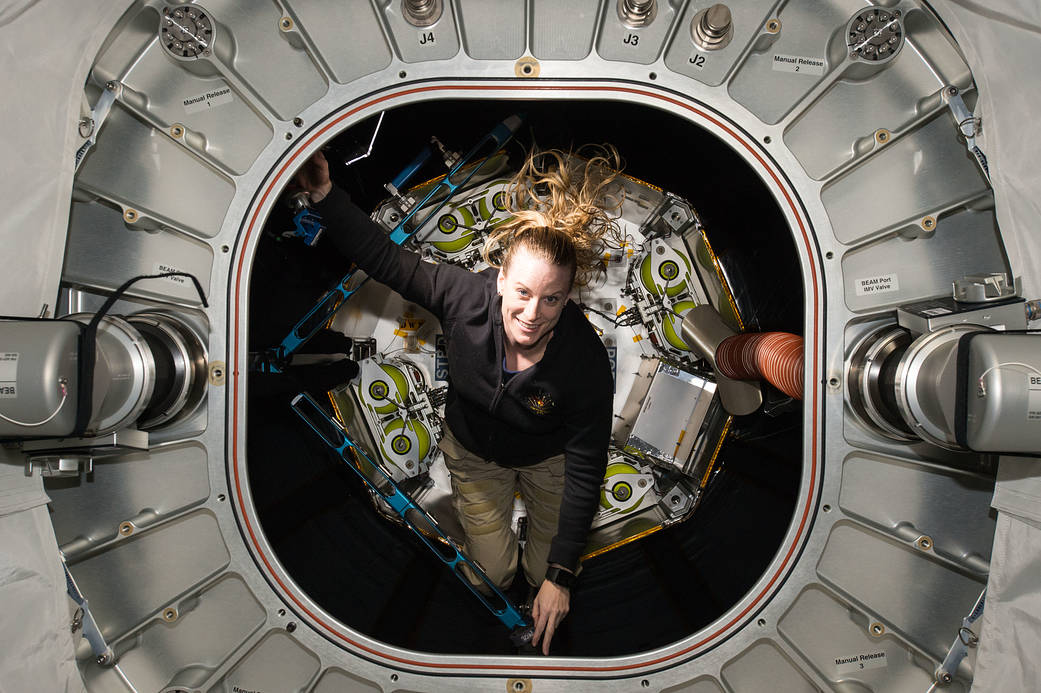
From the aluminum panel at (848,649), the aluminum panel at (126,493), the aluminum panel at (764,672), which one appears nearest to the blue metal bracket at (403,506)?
the aluminum panel at (126,493)

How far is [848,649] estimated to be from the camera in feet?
5.78

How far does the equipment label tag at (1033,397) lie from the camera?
1.19 meters

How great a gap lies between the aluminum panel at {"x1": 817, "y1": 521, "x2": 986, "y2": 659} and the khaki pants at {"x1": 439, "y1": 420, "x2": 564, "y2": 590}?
3.18ft

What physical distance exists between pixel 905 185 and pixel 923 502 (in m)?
0.94

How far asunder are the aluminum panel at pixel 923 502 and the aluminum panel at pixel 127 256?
2.13 meters

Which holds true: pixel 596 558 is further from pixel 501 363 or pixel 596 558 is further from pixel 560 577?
pixel 501 363

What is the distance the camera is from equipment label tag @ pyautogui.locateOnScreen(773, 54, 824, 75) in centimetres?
177

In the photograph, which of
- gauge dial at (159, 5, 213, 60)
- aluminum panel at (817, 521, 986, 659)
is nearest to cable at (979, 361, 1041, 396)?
aluminum panel at (817, 521, 986, 659)

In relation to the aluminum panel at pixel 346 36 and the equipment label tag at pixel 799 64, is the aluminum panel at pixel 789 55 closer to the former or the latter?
the equipment label tag at pixel 799 64

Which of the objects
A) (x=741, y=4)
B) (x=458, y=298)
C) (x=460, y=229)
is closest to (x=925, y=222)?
(x=741, y=4)

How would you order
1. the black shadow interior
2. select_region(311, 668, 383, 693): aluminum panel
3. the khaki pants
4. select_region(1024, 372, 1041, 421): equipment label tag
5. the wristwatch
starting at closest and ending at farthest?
select_region(1024, 372, 1041, 421): equipment label tag
select_region(311, 668, 383, 693): aluminum panel
the wristwatch
the black shadow interior
the khaki pants

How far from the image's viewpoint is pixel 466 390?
1.97m

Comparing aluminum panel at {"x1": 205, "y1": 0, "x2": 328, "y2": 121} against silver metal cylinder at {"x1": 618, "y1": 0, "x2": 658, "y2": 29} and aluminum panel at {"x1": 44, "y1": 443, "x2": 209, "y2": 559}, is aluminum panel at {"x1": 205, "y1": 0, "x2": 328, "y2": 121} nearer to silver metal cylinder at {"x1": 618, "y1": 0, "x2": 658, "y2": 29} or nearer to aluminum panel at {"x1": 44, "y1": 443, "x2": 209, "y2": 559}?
silver metal cylinder at {"x1": 618, "y1": 0, "x2": 658, "y2": 29}

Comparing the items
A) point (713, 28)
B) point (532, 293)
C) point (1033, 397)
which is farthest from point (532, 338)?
point (1033, 397)
